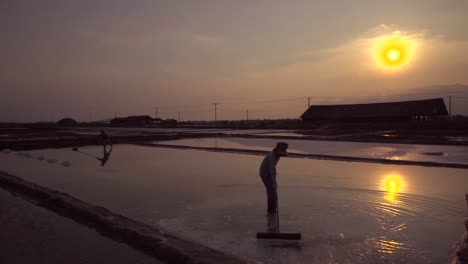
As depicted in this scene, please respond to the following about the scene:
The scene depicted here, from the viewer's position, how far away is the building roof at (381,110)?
29.9 metres

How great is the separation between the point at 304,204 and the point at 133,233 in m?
2.66

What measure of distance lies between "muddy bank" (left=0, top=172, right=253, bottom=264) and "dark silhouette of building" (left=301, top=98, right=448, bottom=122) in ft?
98.3

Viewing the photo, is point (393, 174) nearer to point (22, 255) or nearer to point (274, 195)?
point (274, 195)

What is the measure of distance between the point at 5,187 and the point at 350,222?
6.45 m

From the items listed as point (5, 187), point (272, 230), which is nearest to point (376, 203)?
point (272, 230)

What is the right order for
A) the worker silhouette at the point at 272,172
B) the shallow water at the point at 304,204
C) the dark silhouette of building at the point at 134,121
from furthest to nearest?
the dark silhouette of building at the point at 134,121, the worker silhouette at the point at 272,172, the shallow water at the point at 304,204

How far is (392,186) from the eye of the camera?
7145 mm

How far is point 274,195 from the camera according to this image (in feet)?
16.1

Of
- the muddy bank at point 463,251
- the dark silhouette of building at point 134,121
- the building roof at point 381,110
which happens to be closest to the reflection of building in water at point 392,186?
the muddy bank at point 463,251

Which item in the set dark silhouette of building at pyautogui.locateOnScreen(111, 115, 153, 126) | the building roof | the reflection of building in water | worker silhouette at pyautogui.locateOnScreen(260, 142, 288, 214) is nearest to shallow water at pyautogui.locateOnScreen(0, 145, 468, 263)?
the reflection of building in water

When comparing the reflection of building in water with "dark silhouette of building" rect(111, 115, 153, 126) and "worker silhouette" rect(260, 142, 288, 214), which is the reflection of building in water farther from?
"dark silhouette of building" rect(111, 115, 153, 126)

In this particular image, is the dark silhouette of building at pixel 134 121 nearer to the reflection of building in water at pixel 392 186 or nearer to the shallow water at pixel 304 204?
the shallow water at pixel 304 204

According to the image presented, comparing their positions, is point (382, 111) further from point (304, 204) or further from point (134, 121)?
point (134, 121)

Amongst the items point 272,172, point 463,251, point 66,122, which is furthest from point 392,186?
point 66,122
